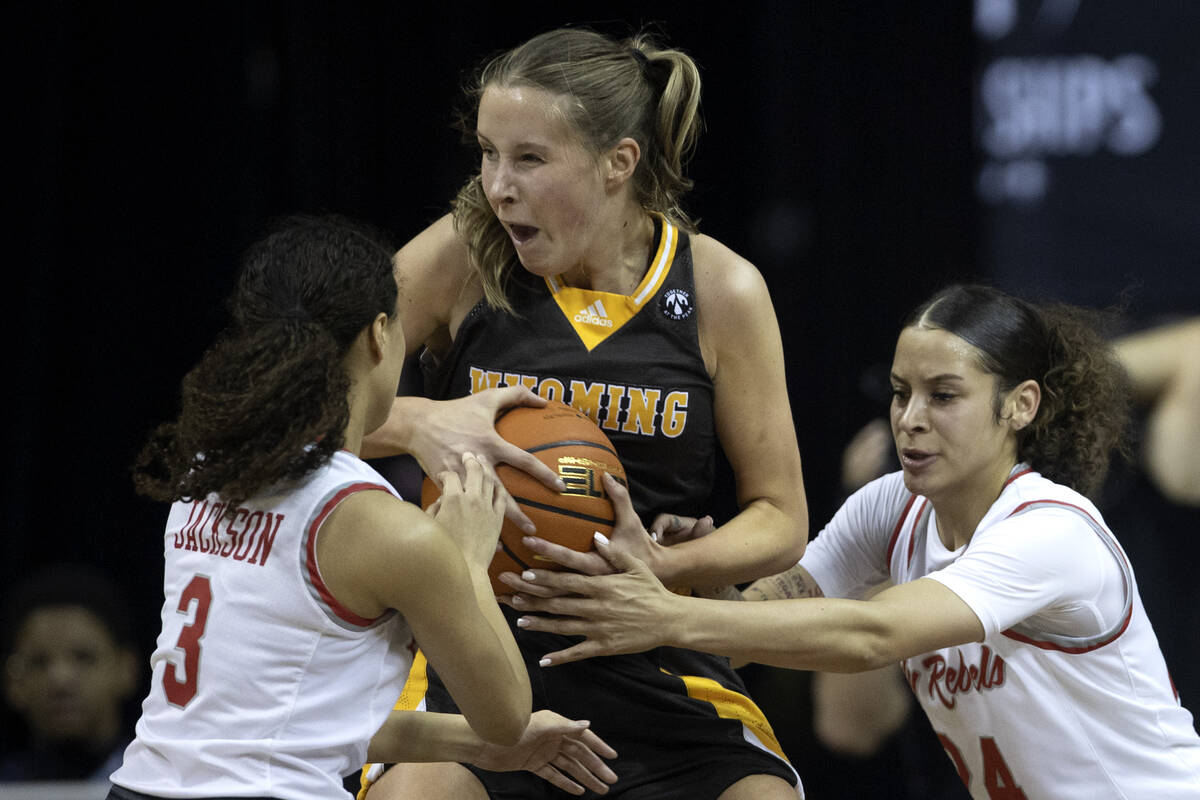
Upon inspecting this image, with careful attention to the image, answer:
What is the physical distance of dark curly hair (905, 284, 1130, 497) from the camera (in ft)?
9.48

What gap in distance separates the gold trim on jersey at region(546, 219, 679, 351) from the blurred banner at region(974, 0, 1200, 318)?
219cm

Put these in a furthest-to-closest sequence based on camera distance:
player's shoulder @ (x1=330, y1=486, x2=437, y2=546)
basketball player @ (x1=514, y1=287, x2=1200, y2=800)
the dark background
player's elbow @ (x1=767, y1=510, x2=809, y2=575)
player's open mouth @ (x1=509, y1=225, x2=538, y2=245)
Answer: the dark background, player's elbow @ (x1=767, y1=510, x2=809, y2=575), player's open mouth @ (x1=509, y1=225, x2=538, y2=245), basketball player @ (x1=514, y1=287, x2=1200, y2=800), player's shoulder @ (x1=330, y1=486, x2=437, y2=546)

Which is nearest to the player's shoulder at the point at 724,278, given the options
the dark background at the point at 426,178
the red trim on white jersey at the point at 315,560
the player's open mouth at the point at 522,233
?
the player's open mouth at the point at 522,233

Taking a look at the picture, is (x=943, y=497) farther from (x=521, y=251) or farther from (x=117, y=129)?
(x=117, y=129)

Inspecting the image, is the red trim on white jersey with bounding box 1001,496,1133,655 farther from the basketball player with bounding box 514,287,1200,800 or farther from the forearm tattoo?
the forearm tattoo

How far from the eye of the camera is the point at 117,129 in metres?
4.43

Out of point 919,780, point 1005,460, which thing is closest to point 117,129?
point 1005,460

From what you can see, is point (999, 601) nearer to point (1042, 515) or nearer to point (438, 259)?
point (1042, 515)

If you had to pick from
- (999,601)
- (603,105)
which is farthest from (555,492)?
(999,601)

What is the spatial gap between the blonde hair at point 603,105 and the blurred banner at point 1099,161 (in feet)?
6.85

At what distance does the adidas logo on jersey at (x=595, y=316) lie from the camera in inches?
104

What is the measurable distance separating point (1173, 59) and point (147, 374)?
3556mm

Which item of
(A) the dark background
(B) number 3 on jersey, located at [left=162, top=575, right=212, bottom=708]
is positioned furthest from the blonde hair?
(A) the dark background

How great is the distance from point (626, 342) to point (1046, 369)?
0.99 meters
